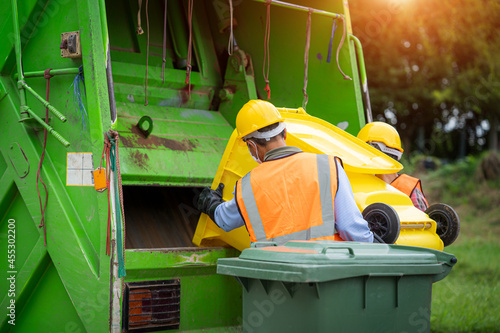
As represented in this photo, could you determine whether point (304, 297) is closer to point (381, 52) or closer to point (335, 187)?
point (335, 187)

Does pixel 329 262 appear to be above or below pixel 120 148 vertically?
below

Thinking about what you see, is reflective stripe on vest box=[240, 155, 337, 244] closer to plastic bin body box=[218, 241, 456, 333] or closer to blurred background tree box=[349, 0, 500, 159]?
plastic bin body box=[218, 241, 456, 333]

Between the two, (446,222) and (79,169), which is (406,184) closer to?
(446,222)

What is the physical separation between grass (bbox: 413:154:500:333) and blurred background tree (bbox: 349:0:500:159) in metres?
1.57

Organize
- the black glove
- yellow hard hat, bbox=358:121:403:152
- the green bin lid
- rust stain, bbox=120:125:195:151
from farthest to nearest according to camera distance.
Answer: yellow hard hat, bbox=358:121:403:152
rust stain, bbox=120:125:195:151
the black glove
the green bin lid

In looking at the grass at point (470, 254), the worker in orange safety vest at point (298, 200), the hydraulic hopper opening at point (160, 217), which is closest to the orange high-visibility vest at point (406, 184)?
the worker in orange safety vest at point (298, 200)

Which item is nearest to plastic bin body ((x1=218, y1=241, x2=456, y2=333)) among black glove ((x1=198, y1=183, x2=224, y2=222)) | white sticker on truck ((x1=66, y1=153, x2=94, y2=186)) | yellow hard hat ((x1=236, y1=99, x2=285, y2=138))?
black glove ((x1=198, y1=183, x2=224, y2=222))

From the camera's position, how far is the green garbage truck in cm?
272

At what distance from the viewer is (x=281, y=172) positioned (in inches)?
101

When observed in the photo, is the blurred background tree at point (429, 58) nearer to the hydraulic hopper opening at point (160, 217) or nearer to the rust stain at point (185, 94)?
the rust stain at point (185, 94)

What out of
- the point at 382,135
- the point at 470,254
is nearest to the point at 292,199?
the point at 382,135

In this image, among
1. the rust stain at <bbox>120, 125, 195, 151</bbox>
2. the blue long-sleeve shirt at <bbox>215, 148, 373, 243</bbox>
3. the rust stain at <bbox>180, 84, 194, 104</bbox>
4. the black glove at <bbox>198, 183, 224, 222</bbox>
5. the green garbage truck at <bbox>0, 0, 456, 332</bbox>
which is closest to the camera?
the blue long-sleeve shirt at <bbox>215, 148, 373, 243</bbox>

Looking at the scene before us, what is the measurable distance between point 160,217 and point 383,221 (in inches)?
56.4

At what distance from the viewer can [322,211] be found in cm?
250
